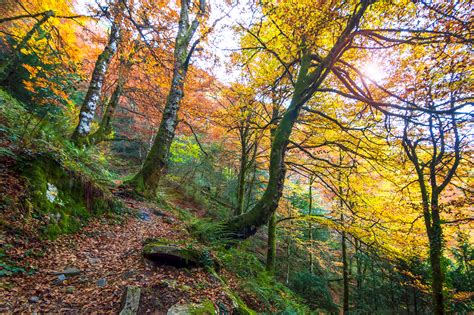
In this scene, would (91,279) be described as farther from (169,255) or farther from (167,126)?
(167,126)

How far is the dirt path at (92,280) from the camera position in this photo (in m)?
2.16

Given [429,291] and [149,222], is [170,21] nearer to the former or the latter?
[149,222]

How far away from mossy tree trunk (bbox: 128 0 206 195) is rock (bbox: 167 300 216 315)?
4671mm

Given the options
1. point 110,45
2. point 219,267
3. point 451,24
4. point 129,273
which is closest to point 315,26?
point 451,24

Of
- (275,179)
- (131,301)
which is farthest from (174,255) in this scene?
(275,179)

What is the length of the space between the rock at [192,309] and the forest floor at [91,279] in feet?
0.25

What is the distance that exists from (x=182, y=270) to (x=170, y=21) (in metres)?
7.36

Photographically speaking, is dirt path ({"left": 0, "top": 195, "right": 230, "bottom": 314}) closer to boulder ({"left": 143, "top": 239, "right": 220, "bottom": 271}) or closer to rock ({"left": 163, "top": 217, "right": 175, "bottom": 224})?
boulder ({"left": 143, "top": 239, "right": 220, "bottom": 271})

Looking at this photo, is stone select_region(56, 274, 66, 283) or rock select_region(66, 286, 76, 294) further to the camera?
stone select_region(56, 274, 66, 283)

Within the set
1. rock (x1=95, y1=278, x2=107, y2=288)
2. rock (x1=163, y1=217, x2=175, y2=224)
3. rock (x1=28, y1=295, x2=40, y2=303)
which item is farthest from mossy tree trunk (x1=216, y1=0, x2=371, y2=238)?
rock (x1=28, y1=295, x2=40, y2=303)

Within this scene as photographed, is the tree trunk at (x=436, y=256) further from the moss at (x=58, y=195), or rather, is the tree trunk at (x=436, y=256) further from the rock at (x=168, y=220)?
the moss at (x=58, y=195)

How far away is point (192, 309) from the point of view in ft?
7.61

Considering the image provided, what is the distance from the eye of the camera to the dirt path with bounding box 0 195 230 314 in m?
2.16

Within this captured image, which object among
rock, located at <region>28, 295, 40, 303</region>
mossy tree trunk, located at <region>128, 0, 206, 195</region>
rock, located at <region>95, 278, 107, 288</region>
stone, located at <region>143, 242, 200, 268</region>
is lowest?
rock, located at <region>28, 295, 40, 303</region>
